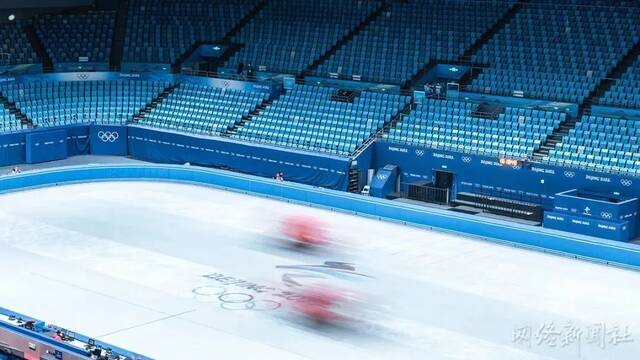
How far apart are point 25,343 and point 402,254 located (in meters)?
11.5

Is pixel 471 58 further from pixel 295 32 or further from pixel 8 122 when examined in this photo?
pixel 8 122

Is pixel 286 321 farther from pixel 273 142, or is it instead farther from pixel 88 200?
pixel 273 142

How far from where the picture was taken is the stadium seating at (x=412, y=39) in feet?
128

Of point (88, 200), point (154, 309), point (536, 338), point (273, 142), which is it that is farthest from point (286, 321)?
point (273, 142)

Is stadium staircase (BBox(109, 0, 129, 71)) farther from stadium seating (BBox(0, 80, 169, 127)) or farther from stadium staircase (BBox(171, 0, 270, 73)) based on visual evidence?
stadium staircase (BBox(171, 0, 270, 73))

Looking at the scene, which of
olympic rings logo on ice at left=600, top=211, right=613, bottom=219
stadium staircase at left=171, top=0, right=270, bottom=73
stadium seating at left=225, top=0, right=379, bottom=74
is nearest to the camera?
olympic rings logo on ice at left=600, top=211, right=613, bottom=219

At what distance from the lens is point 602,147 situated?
3131cm

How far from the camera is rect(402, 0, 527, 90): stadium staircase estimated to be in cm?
3788

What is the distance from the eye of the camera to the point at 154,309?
21.3 metres

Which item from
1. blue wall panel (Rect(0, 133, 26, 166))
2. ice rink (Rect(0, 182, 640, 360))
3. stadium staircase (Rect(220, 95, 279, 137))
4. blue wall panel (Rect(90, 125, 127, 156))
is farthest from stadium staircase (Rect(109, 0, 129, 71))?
ice rink (Rect(0, 182, 640, 360))

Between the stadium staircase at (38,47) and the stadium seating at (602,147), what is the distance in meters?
22.2

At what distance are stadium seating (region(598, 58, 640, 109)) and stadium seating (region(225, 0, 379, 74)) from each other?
1267 centimetres

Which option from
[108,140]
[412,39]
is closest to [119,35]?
[108,140]

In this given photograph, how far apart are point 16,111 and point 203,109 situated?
295 inches
